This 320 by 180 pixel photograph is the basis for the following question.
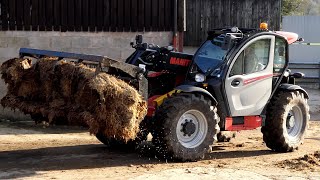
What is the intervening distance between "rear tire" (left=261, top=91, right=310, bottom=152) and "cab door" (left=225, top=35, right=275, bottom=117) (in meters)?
0.25

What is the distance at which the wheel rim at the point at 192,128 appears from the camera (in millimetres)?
9156

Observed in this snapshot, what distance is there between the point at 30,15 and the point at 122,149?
15.2 ft

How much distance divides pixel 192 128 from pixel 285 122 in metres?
2.01

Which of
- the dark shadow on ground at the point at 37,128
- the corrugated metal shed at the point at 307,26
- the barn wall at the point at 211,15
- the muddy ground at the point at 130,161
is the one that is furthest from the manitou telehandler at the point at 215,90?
Result: the barn wall at the point at 211,15

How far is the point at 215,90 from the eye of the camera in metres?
9.49

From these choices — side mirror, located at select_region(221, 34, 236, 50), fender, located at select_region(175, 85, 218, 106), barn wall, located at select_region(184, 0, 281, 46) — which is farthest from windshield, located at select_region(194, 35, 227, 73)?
barn wall, located at select_region(184, 0, 281, 46)

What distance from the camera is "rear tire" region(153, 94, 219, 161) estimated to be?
350 inches

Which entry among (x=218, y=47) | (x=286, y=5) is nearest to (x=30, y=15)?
(x=218, y=47)

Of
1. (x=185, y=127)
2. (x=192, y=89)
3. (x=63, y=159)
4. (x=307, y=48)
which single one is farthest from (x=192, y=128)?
(x=307, y=48)

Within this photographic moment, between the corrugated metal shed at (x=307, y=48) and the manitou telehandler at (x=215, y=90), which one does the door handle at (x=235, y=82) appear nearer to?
the manitou telehandler at (x=215, y=90)

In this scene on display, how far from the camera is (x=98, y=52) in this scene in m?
13.9

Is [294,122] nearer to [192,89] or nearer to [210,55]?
[210,55]

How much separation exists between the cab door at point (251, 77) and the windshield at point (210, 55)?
27 centimetres

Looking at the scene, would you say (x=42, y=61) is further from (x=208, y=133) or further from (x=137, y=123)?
(x=208, y=133)
